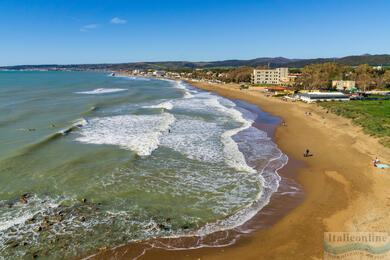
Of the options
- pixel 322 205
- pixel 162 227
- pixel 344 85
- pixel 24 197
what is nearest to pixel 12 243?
pixel 24 197

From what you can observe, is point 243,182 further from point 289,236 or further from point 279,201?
point 289,236

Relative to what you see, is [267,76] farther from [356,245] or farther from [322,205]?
[356,245]

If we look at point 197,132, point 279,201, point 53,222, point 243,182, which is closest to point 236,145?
point 197,132

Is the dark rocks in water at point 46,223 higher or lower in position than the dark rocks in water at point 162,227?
higher

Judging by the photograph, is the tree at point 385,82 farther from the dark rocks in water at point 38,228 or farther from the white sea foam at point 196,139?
the dark rocks in water at point 38,228

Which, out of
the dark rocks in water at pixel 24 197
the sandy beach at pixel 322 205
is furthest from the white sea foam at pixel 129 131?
the sandy beach at pixel 322 205
